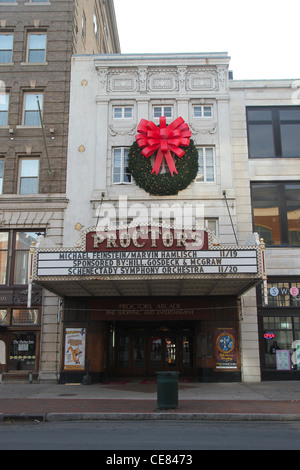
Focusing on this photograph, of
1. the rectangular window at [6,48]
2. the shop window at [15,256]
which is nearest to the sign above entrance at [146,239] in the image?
the shop window at [15,256]

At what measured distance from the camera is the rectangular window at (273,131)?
23.5 m

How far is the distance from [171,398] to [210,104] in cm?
1571

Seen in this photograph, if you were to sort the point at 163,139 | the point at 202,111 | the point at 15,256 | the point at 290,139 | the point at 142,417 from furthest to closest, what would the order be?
1. the point at 202,111
2. the point at 290,139
3. the point at 163,139
4. the point at 15,256
5. the point at 142,417

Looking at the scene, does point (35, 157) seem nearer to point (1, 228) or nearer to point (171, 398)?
point (1, 228)

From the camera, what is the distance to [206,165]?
76.3ft

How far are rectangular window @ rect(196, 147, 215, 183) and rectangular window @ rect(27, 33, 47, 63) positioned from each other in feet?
32.3

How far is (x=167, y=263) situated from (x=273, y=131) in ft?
33.7

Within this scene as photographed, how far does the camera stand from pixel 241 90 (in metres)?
23.9

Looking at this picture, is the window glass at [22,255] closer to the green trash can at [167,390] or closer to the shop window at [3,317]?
the shop window at [3,317]

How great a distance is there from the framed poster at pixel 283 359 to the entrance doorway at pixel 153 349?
4102 mm

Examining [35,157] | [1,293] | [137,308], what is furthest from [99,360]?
[35,157]

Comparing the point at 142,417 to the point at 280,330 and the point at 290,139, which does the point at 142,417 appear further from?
the point at 290,139

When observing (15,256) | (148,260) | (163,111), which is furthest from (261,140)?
(15,256)

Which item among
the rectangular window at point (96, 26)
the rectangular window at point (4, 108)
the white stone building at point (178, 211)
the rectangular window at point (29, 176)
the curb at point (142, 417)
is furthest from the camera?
the rectangular window at point (96, 26)
